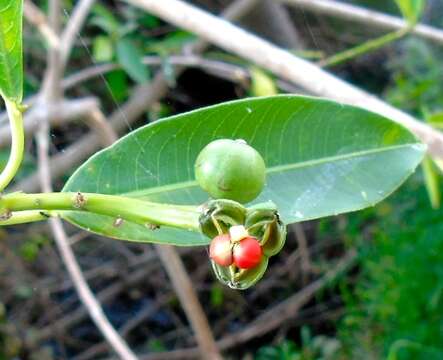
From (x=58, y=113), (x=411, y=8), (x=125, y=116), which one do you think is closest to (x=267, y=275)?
(x=125, y=116)

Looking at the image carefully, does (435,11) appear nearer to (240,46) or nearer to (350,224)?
(350,224)

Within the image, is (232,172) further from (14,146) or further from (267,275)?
(267,275)

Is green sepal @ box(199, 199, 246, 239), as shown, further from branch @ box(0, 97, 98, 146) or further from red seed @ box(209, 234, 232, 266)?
branch @ box(0, 97, 98, 146)

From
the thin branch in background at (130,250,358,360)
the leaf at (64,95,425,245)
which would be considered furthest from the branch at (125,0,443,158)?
the thin branch in background at (130,250,358,360)

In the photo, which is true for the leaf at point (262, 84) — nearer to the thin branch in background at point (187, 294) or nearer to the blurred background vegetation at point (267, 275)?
A: the blurred background vegetation at point (267, 275)

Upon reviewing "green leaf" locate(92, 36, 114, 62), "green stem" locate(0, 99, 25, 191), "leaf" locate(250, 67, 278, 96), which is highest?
"green leaf" locate(92, 36, 114, 62)

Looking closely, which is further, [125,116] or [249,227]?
[125,116]

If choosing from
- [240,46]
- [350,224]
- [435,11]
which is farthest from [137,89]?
[435,11]
